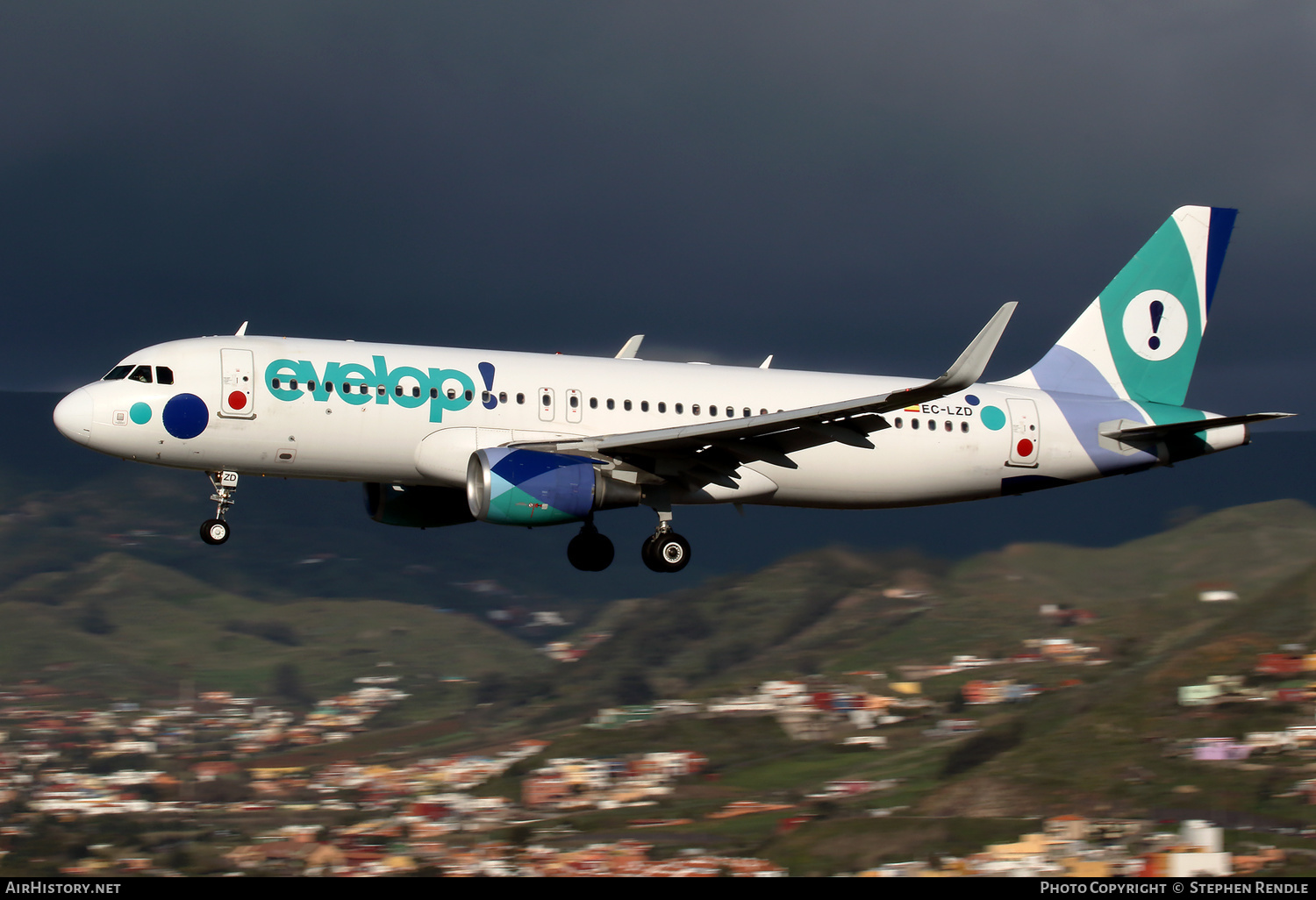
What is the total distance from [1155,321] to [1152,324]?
0.59ft

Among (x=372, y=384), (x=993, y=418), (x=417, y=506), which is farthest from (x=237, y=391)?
(x=993, y=418)

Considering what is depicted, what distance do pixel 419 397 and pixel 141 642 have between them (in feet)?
534

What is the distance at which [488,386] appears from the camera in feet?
102

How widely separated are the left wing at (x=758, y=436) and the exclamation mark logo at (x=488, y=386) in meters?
1.14

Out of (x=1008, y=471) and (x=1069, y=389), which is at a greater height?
(x=1069, y=389)

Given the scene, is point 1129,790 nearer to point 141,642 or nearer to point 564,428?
point 564,428

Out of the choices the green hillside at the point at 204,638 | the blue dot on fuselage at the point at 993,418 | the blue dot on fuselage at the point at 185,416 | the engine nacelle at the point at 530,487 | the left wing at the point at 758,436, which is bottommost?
the engine nacelle at the point at 530,487

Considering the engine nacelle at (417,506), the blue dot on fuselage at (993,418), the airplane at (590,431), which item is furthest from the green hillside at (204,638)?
the blue dot on fuselage at (993,418)

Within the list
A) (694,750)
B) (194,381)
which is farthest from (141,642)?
(194,381)

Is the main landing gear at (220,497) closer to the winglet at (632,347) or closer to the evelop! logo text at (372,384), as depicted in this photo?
the evelop! logo text at (372,384)

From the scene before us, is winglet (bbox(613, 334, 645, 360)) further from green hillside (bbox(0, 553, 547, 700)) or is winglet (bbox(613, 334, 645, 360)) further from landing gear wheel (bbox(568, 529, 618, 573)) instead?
green hillside (bbox(0, 553, 547, 700))

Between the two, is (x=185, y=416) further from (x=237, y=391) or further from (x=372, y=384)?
(x=372, y=384)

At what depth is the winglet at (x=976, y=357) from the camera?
25859 mm

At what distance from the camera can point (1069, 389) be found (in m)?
37.4
